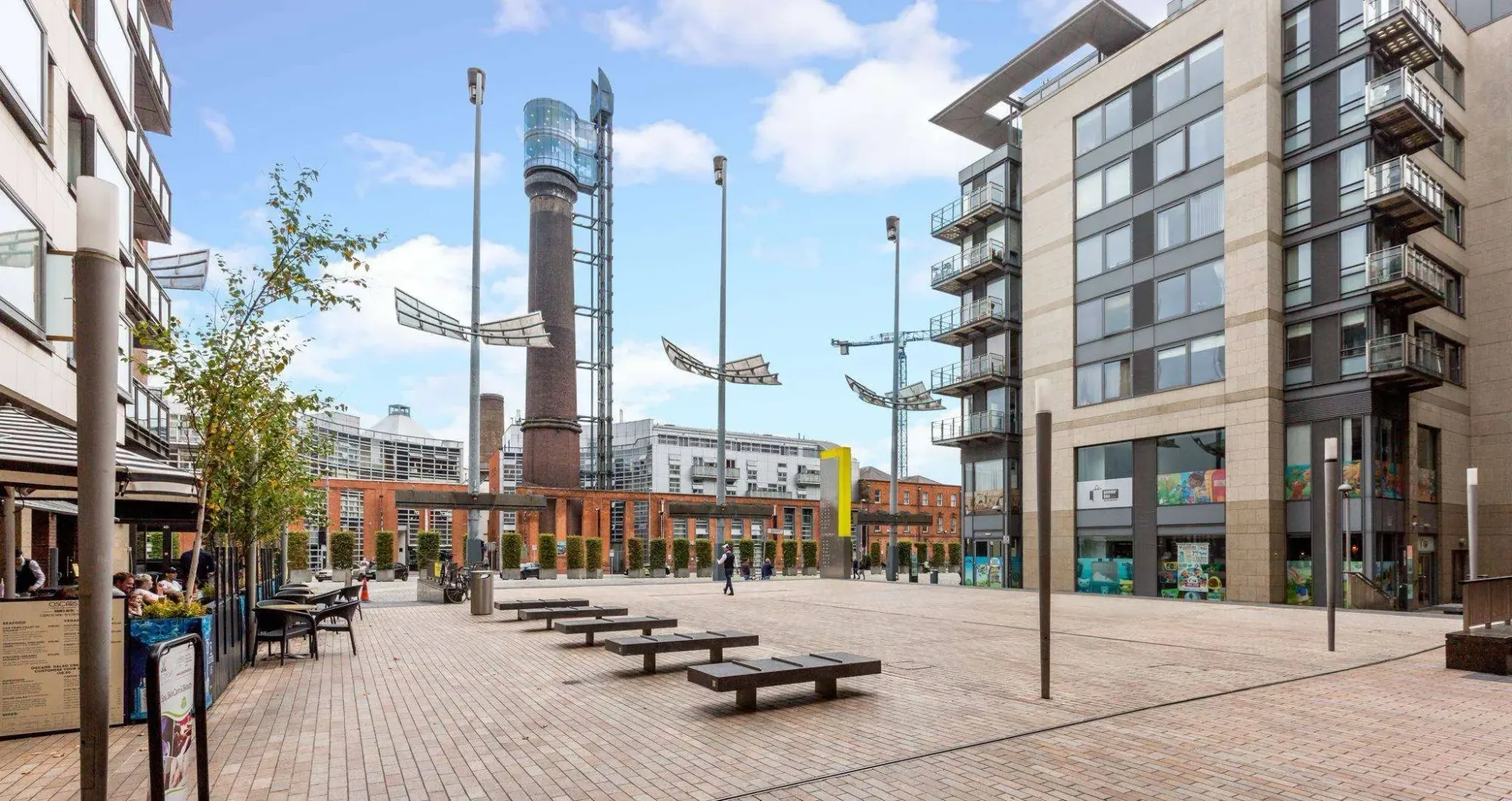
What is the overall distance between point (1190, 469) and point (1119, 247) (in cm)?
901

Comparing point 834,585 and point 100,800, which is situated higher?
point 100,800

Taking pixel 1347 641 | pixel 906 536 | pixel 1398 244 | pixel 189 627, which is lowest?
pixel 906 536

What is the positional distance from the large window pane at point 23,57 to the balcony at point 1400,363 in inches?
1259

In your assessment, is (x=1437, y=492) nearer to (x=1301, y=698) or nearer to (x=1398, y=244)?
(x=1398, y=244)

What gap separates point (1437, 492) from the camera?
2970 centimetres

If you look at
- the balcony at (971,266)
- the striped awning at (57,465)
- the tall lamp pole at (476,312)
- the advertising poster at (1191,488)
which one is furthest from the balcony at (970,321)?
the striped awning at (57,465)

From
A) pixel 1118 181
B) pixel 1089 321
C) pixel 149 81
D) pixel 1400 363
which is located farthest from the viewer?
pixel 1089 321

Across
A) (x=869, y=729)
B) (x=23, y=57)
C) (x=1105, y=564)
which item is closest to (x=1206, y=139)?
(x=1105, y=564)

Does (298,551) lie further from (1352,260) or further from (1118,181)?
(1352,260)

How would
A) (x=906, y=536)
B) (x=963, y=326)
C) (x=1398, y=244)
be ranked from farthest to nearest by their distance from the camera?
(x=906, y=536), (x=963, y=326), (x=1398, y=244)

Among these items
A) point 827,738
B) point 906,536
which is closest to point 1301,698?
point 827,738

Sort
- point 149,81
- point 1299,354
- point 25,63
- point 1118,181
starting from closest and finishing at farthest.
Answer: point 25,63
point 149,81
point 1299,354
point 1118,181

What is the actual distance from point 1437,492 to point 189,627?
35634 millimetres

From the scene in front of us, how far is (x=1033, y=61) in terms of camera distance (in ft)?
127
